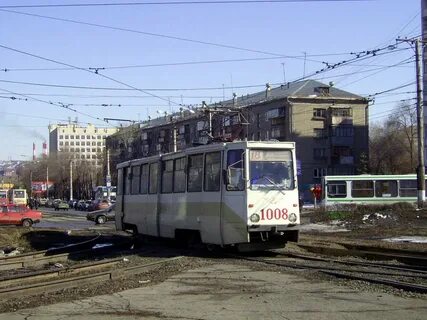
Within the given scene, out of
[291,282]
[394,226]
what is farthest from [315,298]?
[394,226]

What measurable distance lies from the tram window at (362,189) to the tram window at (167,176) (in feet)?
83.9

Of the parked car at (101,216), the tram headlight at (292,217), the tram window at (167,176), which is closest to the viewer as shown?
the tram headlight at (292,217)

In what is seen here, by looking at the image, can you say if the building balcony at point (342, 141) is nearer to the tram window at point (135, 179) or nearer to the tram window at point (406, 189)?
the tram window at point (406, 189)

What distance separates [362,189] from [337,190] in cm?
173

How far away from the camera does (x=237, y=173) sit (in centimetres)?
1558

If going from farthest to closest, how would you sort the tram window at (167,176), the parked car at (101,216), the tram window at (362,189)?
the parked car at (101,216) → the tram window at (362,189) → the tram window at (167,176)

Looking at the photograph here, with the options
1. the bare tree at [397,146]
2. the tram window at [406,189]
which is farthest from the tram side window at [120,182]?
the bare tree at [397,146]

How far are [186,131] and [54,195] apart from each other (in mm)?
65627

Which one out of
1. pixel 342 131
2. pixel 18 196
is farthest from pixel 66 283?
pixel 342 131

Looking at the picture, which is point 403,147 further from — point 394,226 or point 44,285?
point 44,285

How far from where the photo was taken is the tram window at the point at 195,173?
55.8 feet

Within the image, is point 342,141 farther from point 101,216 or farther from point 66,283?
point 66,283

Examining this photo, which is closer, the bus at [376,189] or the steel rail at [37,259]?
the steel rail at [37,259]

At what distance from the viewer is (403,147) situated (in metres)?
91.8
